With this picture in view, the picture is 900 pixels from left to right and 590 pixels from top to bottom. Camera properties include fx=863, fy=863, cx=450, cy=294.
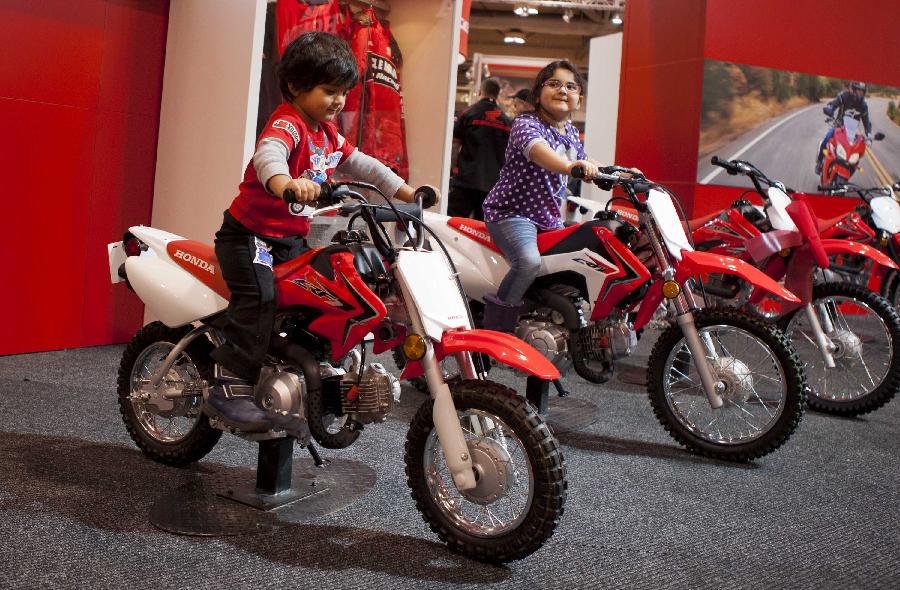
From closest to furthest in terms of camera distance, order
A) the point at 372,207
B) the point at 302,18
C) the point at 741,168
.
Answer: the point at 372,207
the point at 741,168
the point at 302,18

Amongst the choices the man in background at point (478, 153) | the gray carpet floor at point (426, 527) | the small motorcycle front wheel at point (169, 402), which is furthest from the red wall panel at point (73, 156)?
the man in background at point (478, 153)

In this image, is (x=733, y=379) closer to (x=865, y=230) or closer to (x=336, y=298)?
(x=336, y=298)

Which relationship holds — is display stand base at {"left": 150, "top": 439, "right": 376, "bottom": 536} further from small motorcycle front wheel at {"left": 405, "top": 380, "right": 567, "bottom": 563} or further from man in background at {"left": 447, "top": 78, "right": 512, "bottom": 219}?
man in background at {"left": 447, "top": 78, "right": 512, "bottom": 219}

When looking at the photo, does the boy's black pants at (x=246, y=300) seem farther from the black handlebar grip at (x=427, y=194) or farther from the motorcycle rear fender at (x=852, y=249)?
the motorcycle rear fender at (x=852, y=249)

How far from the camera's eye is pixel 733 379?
3.17 meters

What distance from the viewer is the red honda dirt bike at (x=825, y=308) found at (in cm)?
393

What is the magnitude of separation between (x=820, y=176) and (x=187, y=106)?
573 cm

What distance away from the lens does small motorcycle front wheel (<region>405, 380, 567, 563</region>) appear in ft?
6.63

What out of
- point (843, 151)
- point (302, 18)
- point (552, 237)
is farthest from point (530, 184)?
point (843, 151)

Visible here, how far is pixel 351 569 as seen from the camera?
2.05 metres

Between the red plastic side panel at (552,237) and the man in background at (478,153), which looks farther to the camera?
the man in background at (478,153)

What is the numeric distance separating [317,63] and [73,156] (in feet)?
8.18

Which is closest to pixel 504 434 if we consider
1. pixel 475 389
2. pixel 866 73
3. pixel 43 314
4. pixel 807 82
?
pixel 475 389

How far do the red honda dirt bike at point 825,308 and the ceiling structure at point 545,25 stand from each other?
7.72 metres
